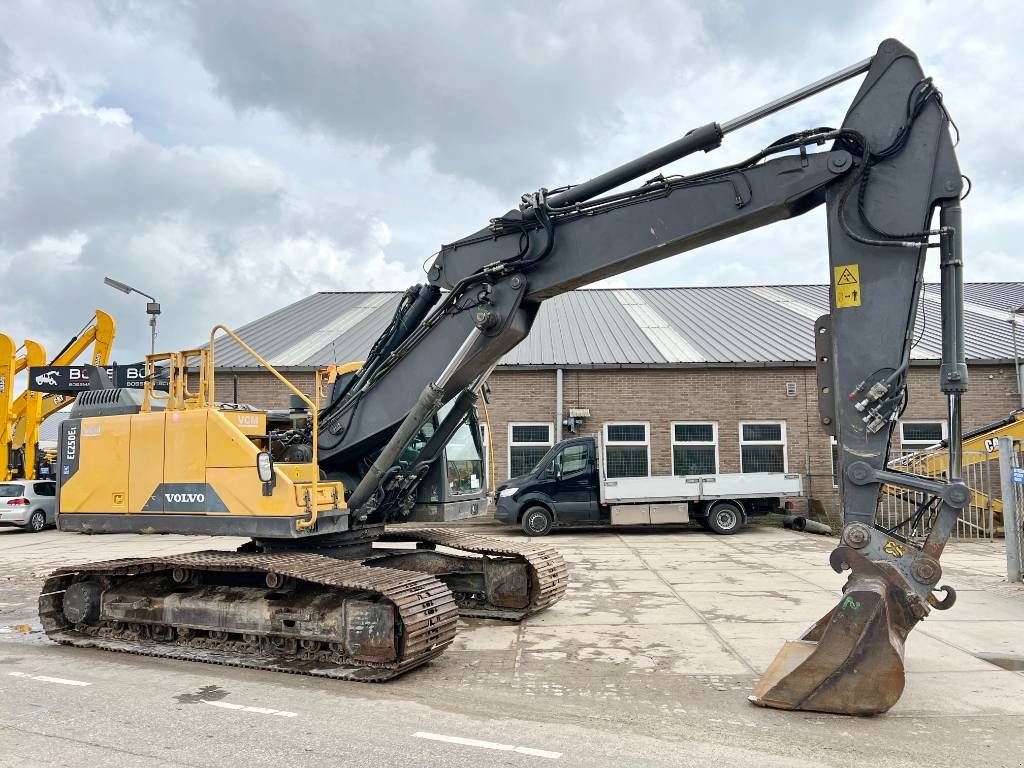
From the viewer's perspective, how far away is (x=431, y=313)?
706cm

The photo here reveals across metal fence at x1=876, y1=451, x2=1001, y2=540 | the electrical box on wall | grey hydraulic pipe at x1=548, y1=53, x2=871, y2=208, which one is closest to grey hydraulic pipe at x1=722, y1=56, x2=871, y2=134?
grey hydraulic pipe at x1=548, y1=53, x2=871, y2=208

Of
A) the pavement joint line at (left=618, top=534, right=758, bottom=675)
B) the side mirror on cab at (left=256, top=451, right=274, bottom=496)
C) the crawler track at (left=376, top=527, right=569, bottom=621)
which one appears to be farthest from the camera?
the crawler track at (left=376, top=527, right=569, bottom=621)

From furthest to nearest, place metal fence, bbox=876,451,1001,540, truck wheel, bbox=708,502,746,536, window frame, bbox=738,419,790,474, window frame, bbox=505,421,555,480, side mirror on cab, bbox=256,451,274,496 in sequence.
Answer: window frame, bbox=505,421,555,480 → window frame, bbox=738,419,790,474 → truck wheel, bbox=708,502,746,536 → metal fence, bbox=876,451,1001,540 → side mirror on cab, bbox=256,451,274,496

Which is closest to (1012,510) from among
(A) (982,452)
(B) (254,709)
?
(A) (982,452)

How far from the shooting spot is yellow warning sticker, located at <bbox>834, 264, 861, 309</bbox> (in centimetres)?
552

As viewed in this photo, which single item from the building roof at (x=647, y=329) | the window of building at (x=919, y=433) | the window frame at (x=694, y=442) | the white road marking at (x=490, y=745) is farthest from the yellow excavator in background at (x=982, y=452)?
the white road marking at (x=490, y=745)

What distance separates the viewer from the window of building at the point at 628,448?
21.0 metres

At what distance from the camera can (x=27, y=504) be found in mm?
21125

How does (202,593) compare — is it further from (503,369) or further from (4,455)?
(4,455)

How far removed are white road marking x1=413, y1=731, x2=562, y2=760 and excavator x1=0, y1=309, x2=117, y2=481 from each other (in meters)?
20.2

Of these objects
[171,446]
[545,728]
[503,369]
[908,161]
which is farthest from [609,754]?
[503,369]

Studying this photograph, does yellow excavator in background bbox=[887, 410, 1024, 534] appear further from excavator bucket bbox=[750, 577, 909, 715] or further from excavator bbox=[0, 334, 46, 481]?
excavator bbox=[0, 334, 46, 481]

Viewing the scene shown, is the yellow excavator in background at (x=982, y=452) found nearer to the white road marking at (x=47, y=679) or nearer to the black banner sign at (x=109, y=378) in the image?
the black banner sign at (x=109, y=378)

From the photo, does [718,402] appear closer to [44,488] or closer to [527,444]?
[527,444]
